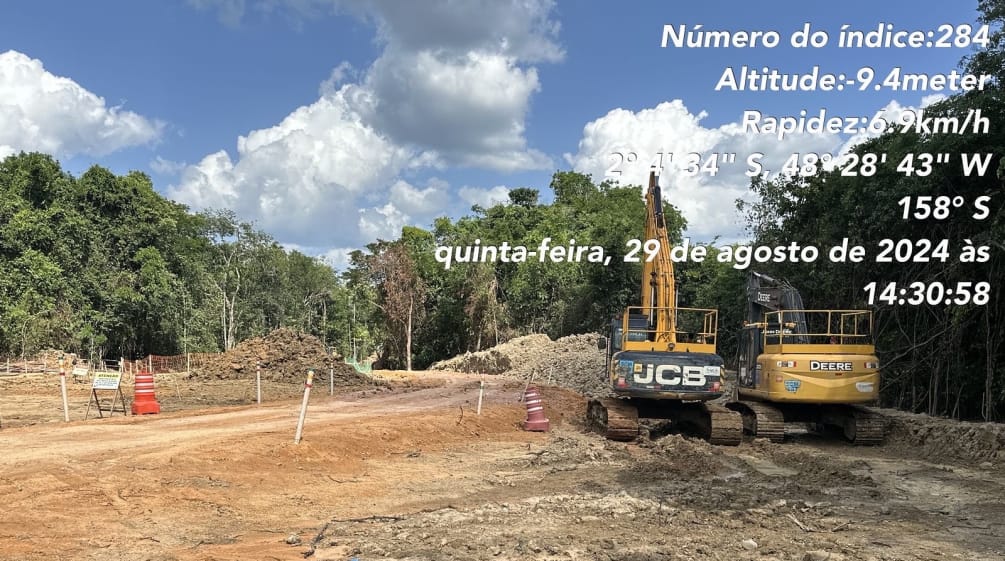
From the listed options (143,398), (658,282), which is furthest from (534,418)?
(143,398)

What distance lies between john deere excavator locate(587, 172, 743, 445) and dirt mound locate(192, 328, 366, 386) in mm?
16350

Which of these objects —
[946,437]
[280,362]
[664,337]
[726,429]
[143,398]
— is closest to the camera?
[946,437]

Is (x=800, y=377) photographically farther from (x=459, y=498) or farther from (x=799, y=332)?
(x=459, y=498)

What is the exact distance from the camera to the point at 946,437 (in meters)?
12.3

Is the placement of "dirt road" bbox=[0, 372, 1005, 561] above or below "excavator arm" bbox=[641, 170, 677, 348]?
below

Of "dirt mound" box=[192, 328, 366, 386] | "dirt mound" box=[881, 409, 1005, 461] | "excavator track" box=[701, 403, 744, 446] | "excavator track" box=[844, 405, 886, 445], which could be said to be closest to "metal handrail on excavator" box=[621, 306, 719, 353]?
"excavator track" box=[701, 403, 744, 446]

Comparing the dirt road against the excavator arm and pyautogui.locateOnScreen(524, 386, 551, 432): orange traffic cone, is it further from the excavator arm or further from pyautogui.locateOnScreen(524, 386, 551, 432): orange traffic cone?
the excavator arm

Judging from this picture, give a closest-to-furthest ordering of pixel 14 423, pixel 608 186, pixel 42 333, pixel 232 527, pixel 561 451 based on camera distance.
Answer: pixel 232 527 → pixel 561 451 → pixel 14 423 → pixel 42 333 → pixel 608 186

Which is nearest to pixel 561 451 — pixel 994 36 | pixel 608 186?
pixel 994 36

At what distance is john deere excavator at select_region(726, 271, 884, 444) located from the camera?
519 inches

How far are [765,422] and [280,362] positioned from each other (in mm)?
22261

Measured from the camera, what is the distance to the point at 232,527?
677 cm

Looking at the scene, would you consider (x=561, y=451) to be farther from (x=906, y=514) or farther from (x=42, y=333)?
(x=42, y=333)

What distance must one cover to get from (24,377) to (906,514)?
105ft
